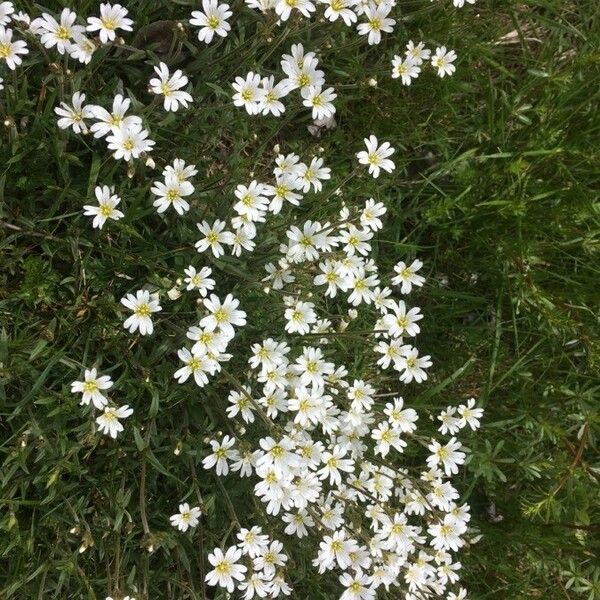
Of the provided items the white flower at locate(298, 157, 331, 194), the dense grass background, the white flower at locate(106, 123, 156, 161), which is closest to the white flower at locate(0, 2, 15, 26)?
the dense grass background

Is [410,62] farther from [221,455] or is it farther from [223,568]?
[223,568]

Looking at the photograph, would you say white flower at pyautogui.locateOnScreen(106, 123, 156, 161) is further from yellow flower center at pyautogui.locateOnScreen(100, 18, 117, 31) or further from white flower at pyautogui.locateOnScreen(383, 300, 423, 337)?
white flower at pyautogui.locateOnScreen(383, 300, 423, 337)

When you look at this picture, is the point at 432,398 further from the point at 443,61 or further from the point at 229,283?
the point at 443,61

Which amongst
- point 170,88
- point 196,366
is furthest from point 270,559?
point 170,88

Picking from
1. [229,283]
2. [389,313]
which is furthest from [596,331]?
[229,283]

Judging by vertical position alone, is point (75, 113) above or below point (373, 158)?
above

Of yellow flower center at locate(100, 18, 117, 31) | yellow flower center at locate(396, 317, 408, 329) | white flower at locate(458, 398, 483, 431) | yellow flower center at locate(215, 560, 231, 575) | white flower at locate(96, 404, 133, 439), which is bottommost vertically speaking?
yellow flower center at locate(215, 560, 231, 575)
